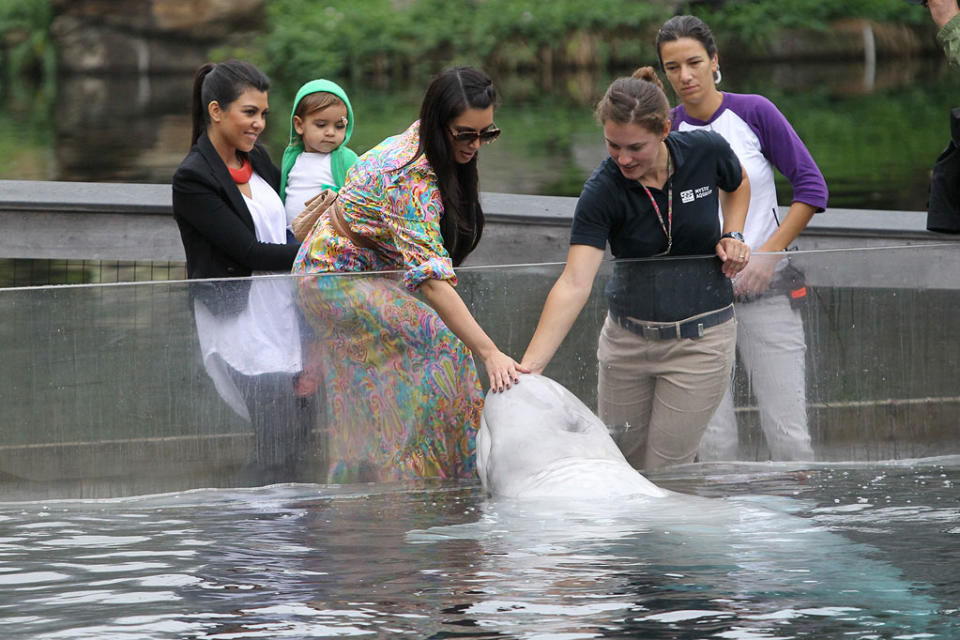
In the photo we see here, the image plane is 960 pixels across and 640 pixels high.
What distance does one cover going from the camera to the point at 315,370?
5816 millimetres

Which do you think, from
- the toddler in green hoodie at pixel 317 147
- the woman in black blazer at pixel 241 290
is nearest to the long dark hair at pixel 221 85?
the woman in black blazer at pixel 241 290

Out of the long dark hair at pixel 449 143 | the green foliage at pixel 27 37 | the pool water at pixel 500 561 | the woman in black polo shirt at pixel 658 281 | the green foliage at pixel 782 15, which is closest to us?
the pool water at pixel 500 561

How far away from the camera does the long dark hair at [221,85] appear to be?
595 cm

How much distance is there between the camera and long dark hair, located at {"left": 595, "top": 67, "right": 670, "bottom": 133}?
5.19 m

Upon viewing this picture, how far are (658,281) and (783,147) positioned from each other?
2.66ft

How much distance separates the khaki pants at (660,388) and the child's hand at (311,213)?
1.32 m

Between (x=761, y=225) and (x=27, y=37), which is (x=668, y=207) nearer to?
(x=761, y=225)

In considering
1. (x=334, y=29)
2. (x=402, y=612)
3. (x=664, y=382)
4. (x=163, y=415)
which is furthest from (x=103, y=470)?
(x=334, y=29)

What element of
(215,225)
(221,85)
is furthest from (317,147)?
(215,225)

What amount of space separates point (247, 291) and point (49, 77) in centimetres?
3073

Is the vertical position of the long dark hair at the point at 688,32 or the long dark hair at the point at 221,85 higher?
the long dark hair at the point at 688,32

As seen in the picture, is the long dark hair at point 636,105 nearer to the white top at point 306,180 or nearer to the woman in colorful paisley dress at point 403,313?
the woman in colorful paisley dress at point 403,313

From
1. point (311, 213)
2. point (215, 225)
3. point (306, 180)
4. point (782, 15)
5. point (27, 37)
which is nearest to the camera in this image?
point (215, 225)

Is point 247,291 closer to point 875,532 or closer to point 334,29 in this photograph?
point 875,532
